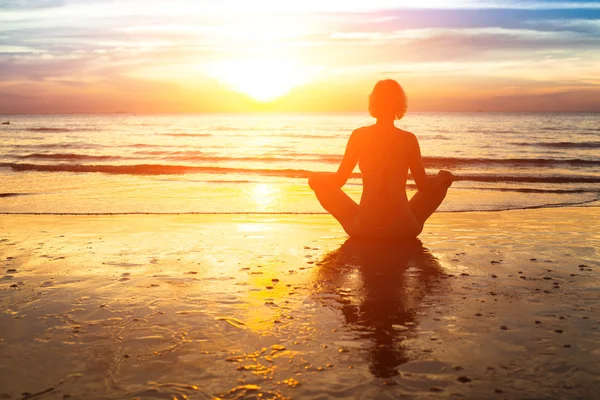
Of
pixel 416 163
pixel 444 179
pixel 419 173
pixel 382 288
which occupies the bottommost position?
pixel 382 288

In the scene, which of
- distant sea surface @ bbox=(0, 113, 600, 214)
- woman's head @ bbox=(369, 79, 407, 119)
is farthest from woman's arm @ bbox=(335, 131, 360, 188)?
distant sea surface @ bbox=(0, 113, 600, 214)

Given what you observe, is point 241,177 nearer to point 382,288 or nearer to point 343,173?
point 343,173

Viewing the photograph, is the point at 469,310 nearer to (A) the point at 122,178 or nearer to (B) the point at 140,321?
(B) the point at 140,321

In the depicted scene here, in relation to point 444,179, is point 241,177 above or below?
below

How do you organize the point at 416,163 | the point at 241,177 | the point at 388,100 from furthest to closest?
the point at 241,177 → the point at 416,163 → the point at 388,100

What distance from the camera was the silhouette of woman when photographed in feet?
23.4

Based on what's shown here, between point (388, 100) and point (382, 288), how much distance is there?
2.64 m

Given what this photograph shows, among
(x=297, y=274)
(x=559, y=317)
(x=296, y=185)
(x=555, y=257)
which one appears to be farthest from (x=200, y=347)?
(x=296, y=185)

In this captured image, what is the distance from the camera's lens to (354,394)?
3291 millimetres

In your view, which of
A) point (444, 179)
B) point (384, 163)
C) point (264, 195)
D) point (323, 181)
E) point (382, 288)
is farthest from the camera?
point (264, 195)

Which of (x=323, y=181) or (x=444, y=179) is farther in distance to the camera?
(x=444, y=179)

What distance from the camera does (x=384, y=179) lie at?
719 centimetres

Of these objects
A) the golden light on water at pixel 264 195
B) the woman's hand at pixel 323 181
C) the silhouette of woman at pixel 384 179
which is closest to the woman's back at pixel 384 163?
the silhouette of woman at pixel 384 179

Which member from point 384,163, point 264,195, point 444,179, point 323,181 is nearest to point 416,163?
point 384,163
